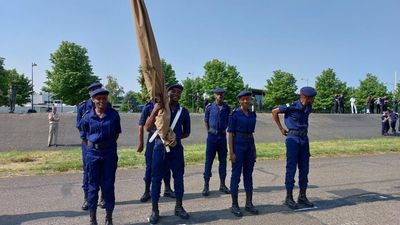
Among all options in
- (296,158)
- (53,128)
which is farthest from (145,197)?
(53,128)

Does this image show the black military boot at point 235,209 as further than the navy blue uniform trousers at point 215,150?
No

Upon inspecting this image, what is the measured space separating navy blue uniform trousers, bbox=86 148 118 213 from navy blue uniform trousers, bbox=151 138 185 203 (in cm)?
66

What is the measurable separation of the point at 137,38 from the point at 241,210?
329 centimetres

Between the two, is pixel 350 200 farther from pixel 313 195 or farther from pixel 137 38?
pixel 137 38

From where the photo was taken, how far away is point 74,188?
27.5 feet

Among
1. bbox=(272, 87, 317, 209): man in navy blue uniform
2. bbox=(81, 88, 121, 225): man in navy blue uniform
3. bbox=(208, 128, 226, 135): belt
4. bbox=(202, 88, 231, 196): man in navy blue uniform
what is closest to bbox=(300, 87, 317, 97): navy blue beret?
bbox=(272, 87, 317, 209): man in navy blue uniform

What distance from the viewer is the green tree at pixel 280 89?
63.1 m

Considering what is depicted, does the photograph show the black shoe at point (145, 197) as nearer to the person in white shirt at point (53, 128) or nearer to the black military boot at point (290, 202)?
the black military boot at point (290, 202)

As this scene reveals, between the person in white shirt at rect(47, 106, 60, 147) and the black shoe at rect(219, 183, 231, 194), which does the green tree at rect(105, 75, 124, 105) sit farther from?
the black shoe at rect(219, 183, 231, 194)

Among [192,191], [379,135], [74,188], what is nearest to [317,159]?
→ [192,191]

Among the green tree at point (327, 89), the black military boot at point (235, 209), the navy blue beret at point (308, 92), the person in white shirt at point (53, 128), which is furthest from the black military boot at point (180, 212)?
the green tree at point (327, 89)

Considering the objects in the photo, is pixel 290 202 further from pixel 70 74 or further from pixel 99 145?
pixel 70 74

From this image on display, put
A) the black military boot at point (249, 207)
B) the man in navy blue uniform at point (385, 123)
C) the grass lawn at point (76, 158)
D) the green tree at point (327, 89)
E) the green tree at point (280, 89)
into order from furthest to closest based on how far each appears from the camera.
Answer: the green tree at point (280, 89), the green tree at point (327, 89), the man in navy blue uniform at point (385, 123), the grass lawn at point (76, 158), the black military boot at point (249, 207)

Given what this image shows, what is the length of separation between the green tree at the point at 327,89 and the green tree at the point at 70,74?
34.7 m
